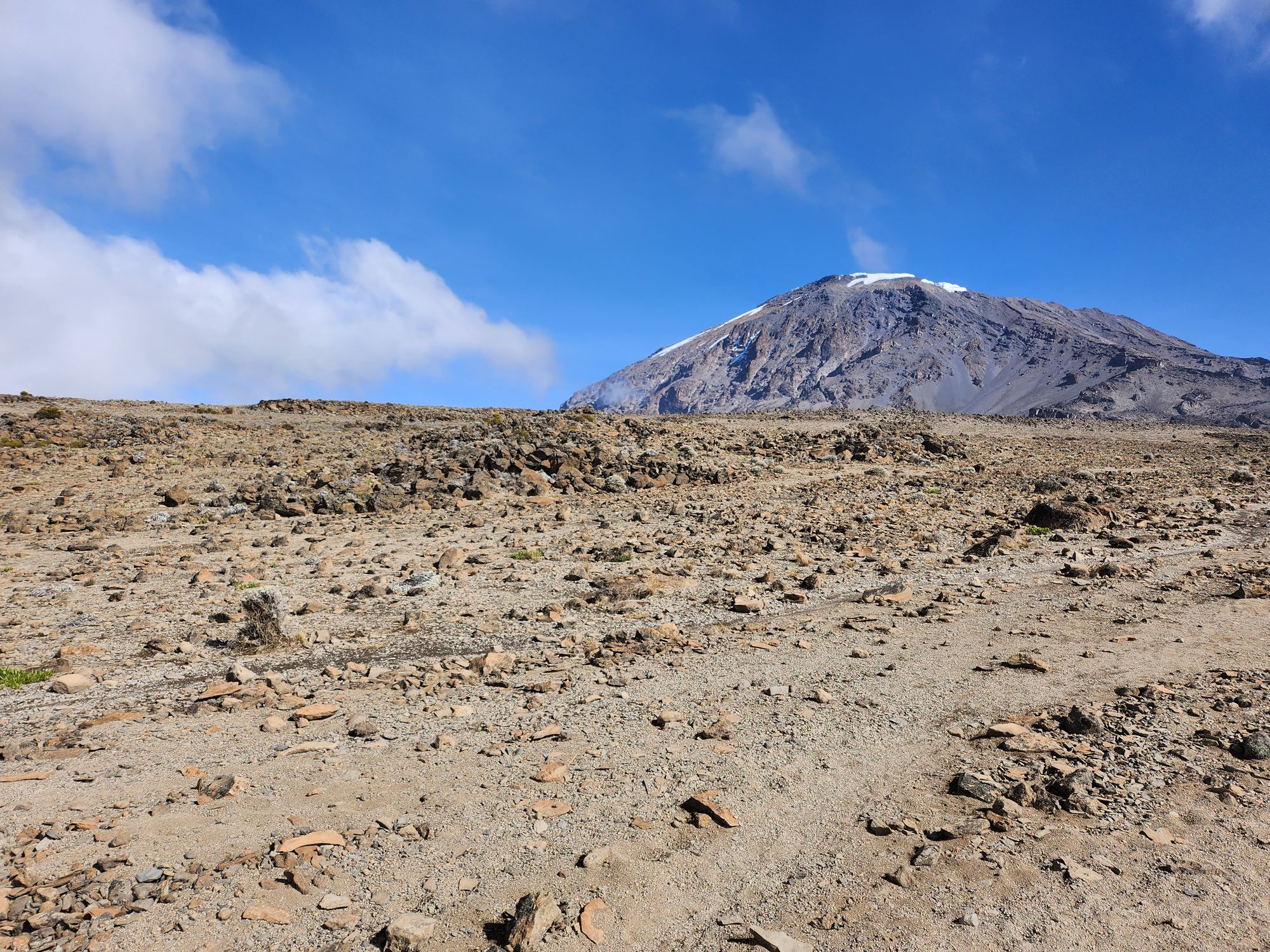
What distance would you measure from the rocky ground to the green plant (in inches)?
4.8

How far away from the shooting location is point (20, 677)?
6988mm

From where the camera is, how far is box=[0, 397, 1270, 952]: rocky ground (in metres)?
3.71

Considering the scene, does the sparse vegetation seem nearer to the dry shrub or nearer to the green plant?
the dry shrub

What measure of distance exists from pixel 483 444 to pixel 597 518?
8664 millimetres

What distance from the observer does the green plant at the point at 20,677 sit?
6.92 meters

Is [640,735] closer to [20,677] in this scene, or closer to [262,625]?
[262,625]

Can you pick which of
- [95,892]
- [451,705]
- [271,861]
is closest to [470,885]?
[271,861]

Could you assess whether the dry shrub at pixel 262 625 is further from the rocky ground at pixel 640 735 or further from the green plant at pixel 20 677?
the green plant at pixel 20 677

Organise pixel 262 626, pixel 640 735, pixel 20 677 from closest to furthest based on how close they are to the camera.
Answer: pixel 640 735, pixel 20 677, pixel 262 626

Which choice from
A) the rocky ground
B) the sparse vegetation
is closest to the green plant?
the rocky ground

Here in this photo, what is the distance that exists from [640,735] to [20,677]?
6.54 metres

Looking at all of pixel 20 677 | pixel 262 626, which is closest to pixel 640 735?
pixel 262 626

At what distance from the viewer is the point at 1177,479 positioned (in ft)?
73.7

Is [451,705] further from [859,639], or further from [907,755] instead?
[859,639]
